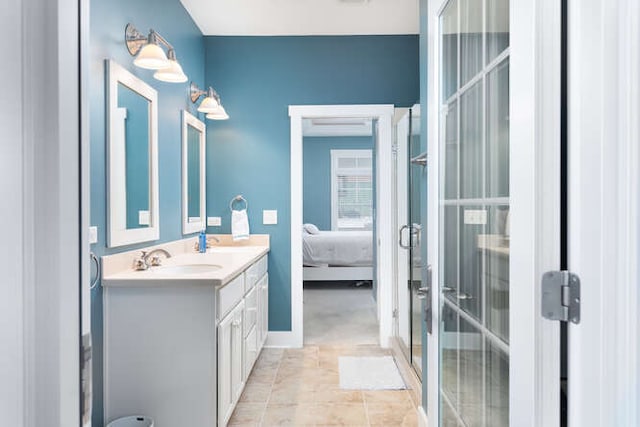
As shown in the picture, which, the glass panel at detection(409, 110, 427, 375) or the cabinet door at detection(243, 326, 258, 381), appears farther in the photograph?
the glass panel at detection(409, 110, 427, 375)

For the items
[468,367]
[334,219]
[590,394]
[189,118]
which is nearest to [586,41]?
[590,394]

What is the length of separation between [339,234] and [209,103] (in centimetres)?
378

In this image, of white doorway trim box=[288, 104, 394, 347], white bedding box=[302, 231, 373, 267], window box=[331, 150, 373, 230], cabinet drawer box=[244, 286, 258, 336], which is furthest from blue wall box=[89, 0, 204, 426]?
window box=[331, 150, 373, 230]

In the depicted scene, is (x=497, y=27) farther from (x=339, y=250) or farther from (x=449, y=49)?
(x=339, y=250)

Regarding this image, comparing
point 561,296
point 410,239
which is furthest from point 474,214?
point 410,239

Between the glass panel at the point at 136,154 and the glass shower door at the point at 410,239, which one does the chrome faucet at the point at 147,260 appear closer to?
the glass panel at the point at 136,154

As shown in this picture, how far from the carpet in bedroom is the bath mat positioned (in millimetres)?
434

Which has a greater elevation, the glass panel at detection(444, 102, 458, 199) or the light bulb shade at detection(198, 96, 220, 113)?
the light bulb shade at detection(198, 96, 220, 113)

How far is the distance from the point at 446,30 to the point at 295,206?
253cm

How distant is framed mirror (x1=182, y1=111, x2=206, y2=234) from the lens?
10.3 feet

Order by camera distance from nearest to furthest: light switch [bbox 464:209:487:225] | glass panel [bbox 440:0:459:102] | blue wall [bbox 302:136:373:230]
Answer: light switch [bbox 464:209:487:225], glass panel [bbox 440:0:459:102], blue wall [bbox 302:136:373:230]

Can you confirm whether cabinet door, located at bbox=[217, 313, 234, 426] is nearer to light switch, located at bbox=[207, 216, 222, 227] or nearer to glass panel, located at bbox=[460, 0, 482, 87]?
glass panel, located at bbox=[460, 0, 482, 87]

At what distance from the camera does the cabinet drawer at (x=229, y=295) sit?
6.59 feet

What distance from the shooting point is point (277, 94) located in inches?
147
